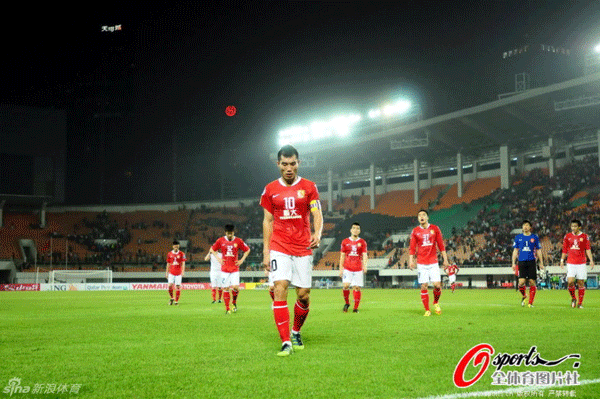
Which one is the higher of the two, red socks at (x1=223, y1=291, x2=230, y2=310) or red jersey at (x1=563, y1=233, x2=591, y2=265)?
red jersey at (x1=563, y1=233, x2=591, y2=265)

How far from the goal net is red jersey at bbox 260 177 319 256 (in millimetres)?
Result: 51336

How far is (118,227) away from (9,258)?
1391 cm

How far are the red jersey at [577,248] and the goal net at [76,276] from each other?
155 ft

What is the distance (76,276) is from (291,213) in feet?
179

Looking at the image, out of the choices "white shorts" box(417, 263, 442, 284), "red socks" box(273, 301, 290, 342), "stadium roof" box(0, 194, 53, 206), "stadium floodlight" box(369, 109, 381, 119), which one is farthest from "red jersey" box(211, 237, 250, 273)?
"stadium roof" box(0, 194, 53, 206)

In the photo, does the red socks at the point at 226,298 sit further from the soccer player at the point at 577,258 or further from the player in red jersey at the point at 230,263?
the soccer player at the point at 577,258

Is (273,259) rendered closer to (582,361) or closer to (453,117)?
(582,361)

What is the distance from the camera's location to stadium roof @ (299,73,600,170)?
4969cm

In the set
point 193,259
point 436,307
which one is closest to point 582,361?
point 436,307

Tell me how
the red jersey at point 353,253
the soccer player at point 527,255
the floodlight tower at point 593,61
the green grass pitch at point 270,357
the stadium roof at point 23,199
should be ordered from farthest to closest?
the stadium roof at point 23,199 < the floodlight tower at point 593,61 < the soccer player at point 527,255 < the red jersey at point 353,253 < the green grass pitch at point 270,357

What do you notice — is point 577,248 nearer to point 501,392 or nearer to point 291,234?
point 291,234

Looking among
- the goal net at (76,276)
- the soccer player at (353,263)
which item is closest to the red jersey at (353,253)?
the soccer player at (353,263)

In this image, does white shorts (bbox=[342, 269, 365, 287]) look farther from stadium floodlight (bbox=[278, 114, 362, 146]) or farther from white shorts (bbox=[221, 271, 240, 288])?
stadium floodlight (bbox=[278, 114, 362, 146])

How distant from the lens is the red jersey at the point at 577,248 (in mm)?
18688
